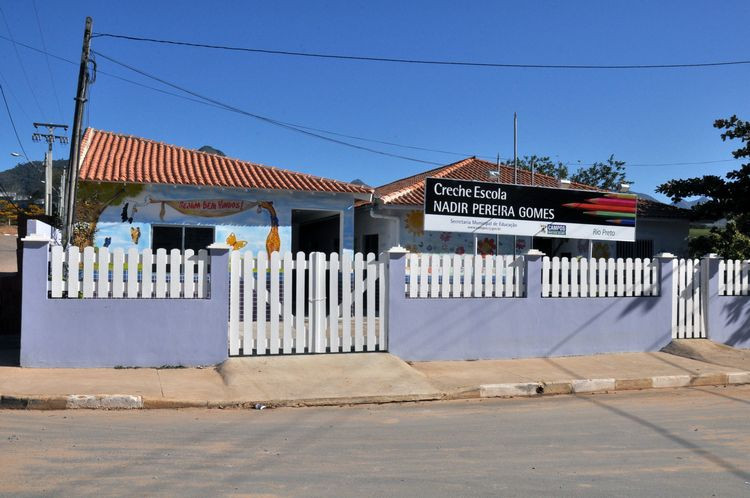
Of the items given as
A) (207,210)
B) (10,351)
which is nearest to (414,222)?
(207,210)

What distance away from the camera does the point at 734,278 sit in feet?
38.1

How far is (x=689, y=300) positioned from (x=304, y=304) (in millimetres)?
7448

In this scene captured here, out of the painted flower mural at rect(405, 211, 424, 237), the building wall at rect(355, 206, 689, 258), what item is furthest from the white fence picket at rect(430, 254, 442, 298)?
the painted flower mural at rect(405, 211, 424, 237)

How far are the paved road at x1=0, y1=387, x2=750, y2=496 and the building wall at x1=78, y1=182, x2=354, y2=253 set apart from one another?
23.2 feet

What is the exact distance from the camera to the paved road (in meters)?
4.45

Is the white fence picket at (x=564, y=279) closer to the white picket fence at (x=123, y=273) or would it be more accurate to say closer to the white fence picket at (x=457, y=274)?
the white fence picket at (x=457, y=274)

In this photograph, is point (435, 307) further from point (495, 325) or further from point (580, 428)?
point (580, 428)

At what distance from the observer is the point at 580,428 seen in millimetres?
6332

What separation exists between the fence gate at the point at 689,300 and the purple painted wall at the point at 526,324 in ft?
1.15

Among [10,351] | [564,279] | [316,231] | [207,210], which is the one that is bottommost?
[10,351]

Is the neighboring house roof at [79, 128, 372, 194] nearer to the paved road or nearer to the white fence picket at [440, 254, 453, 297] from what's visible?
the white fence picket at [440, 254, 453, 297]

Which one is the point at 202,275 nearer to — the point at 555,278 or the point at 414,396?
the point at 414,396

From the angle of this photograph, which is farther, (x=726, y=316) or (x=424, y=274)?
(x=726, y=316)

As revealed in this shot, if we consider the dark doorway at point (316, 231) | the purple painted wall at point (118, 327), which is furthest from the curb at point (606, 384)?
the dark doorway at point (316, 231)
